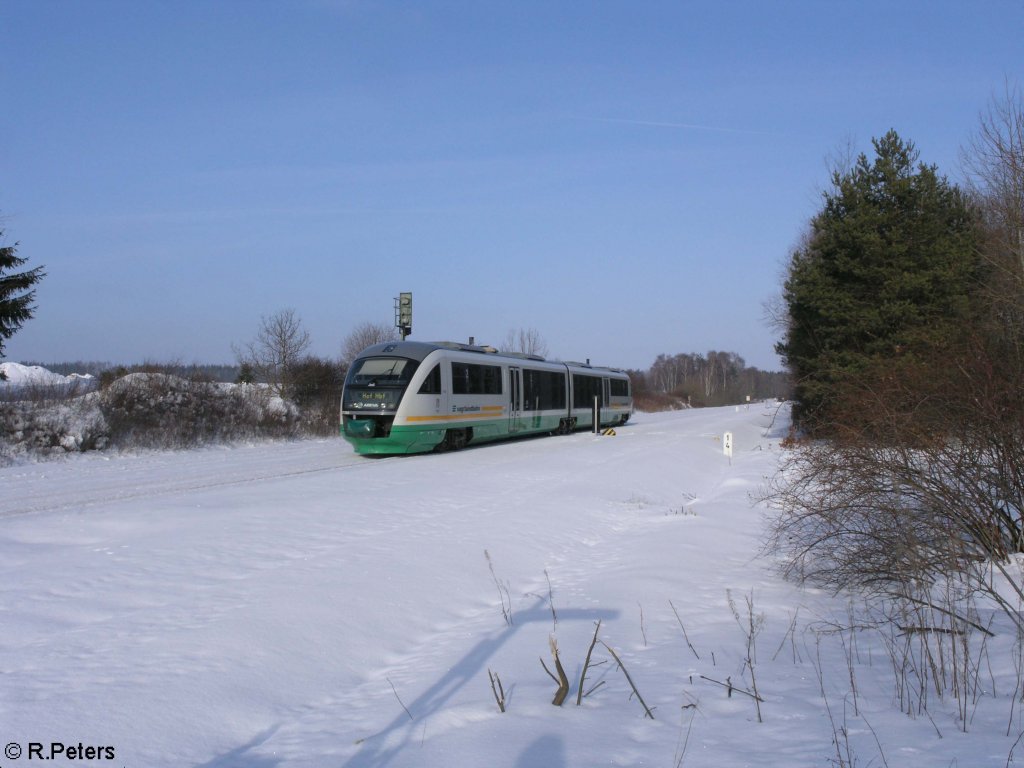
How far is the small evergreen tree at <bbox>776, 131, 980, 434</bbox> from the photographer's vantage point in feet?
79.8

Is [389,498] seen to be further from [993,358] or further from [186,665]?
[993,358]

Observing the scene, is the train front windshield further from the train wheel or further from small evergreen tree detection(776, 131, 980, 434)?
small evergreen tree detection(776, 131, 980, 434)

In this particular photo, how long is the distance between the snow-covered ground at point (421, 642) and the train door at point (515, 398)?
14.0m

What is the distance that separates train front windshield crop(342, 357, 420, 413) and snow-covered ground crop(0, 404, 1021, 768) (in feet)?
26.3

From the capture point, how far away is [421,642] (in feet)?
22.0

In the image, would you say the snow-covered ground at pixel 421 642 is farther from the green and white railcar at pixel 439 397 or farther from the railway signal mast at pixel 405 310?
the railway signal mast at pixel 405 310

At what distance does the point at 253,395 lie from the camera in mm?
28125

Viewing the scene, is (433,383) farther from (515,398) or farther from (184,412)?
(184,412)

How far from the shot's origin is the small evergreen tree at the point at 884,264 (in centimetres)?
2431

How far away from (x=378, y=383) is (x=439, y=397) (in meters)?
1.81

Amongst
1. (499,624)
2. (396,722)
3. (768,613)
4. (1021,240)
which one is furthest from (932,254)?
(396,722)

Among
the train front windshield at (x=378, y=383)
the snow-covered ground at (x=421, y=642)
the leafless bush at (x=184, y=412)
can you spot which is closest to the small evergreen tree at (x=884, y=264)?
the train front windshield at (x=378, y=383)

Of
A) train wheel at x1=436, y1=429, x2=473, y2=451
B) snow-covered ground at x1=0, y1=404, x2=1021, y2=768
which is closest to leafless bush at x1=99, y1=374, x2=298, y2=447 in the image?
train wheel at x1=436, y1=429, x2=473, y2=451

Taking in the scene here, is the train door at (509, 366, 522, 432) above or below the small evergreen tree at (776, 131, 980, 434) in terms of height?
below
